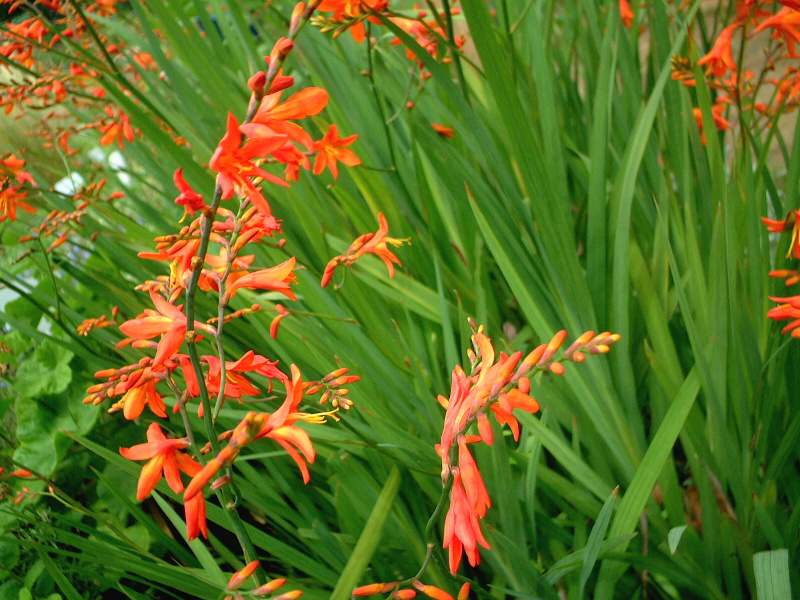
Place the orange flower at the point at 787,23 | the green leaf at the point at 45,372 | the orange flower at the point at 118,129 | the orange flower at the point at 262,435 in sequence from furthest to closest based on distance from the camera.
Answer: the orange flower at the point at 118,129 → the green leaf at the point at 45,372 → the orange flower at the point at 787,23 → the orange flower at the point at 262,435

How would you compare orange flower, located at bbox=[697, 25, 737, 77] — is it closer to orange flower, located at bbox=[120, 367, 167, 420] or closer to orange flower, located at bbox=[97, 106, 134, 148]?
orange flower, located at bbox=[120, 367, 167, 420]

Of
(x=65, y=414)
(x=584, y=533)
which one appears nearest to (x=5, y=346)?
(x=65, y=414)

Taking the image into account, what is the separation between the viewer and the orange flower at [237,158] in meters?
0.55

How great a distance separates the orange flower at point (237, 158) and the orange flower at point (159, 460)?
9.1 inches

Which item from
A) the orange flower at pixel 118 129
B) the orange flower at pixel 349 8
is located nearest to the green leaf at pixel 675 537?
the orange flower at pixel 349 8

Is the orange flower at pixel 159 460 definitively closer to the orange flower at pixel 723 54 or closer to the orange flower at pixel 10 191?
the orange flower at pixel 10 191

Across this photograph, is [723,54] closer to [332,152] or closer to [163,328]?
[332,152]

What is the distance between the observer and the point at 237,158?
1.91 ft

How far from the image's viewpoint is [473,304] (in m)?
1.33

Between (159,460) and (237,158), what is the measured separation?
11.2 inches

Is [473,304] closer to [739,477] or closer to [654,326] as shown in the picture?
[654,326]

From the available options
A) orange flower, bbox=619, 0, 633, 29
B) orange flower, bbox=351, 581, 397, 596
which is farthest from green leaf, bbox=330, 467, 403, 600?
orange flower, bbox=619, 0, 633, 29

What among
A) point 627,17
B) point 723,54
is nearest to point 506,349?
point 723,54

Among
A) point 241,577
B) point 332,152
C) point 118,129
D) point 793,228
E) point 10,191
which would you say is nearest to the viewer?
point 241,577
